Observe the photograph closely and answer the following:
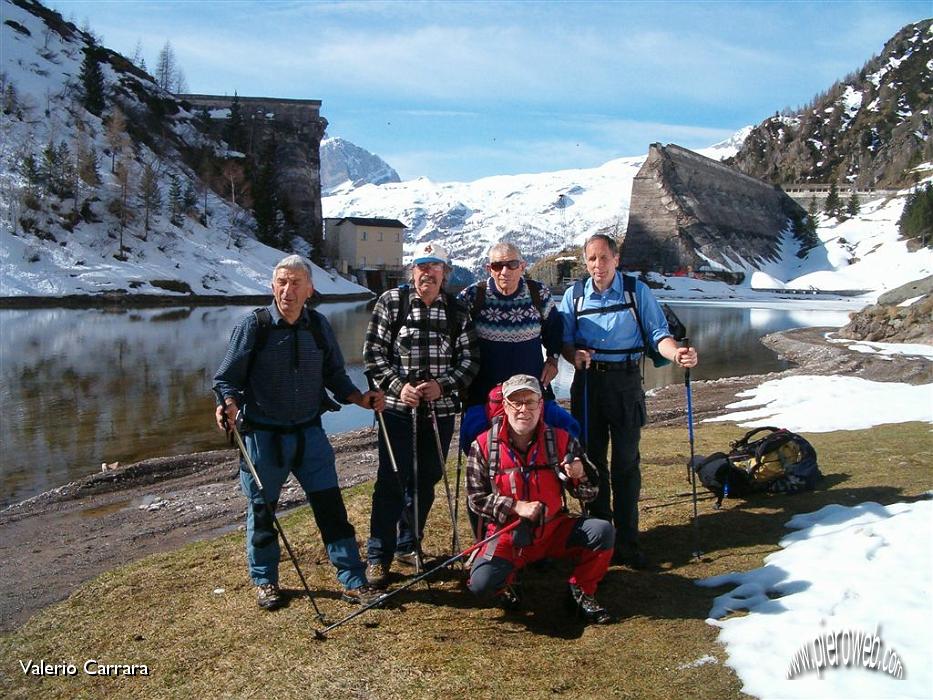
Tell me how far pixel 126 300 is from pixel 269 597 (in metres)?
46.3

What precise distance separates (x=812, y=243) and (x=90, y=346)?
102 metres

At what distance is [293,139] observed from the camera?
3081 inches

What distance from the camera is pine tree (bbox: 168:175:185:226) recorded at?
59000 mm

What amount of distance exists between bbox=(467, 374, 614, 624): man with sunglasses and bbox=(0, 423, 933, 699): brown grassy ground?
0.30m

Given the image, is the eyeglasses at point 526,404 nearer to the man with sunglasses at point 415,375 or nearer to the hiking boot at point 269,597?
the man with sunglasses at point 415,375

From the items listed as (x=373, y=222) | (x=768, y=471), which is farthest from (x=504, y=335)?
(x=373, y=222)

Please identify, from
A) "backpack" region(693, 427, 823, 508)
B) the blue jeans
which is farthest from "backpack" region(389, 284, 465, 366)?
"backpack" region(693, 427, 823, 508)

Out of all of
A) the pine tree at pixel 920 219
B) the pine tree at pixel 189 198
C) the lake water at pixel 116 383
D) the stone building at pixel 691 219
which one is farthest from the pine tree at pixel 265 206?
the pine tree at pixel 920 219

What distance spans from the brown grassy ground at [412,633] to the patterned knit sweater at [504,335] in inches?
59.1

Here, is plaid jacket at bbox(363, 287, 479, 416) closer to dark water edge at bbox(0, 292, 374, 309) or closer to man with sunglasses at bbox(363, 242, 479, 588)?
man with sunglasses at bbox(363, 242, 479, 588)

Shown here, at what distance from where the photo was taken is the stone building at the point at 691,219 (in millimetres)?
90812

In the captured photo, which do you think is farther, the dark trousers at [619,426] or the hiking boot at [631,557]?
the dark trousers at [619,426]

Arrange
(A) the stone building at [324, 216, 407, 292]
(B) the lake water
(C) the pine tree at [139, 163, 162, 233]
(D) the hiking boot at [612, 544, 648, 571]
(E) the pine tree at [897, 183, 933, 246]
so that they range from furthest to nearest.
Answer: (E) the pine tree at [897, 183, 933, 246] < (A) the stone building at [324, 216, 407, 292] < (C) the pine tree at [139, 163, 162, 233] < (B) the lake water < (D) the hiking boot at [612, 544, 648, 571]

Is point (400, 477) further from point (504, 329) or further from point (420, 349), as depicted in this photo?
point (504, 329)
